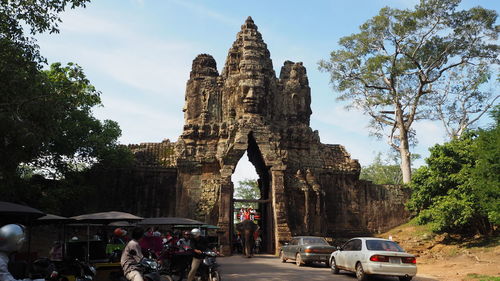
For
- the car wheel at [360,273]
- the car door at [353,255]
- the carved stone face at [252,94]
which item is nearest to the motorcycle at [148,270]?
the car wheel at [360,273]

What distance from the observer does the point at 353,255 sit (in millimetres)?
12656

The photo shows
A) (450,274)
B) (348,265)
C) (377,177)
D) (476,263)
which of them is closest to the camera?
(348,265)

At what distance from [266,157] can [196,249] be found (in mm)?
13256

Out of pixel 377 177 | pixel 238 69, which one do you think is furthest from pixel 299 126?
pixel 377 177

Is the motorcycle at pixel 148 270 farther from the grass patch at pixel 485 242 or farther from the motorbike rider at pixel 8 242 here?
the grass patch at pixel 485 242

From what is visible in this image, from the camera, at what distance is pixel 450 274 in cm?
1455

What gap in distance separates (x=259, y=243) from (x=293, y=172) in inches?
175

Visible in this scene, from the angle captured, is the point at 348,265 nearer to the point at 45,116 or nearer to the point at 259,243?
the point at 45,116

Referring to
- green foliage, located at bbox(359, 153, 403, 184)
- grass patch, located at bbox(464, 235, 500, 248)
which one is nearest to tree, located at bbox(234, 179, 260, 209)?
green foliage, located at bbox(359, 153, 403, 184)

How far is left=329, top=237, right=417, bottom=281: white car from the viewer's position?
11422 millimetres

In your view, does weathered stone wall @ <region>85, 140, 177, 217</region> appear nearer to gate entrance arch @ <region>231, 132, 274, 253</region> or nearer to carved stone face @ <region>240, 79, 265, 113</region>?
gate entrance arch @ <region>231, 132, 274, 253</region>

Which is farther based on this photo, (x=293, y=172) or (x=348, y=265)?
(x=293, y=172)

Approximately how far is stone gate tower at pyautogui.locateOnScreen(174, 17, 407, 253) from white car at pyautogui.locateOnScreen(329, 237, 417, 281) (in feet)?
27.8

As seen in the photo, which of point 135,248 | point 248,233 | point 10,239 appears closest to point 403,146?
point 248,233
